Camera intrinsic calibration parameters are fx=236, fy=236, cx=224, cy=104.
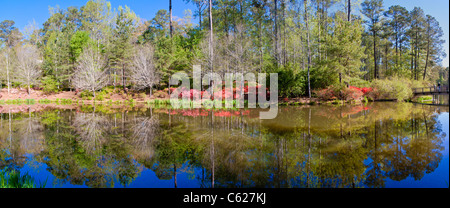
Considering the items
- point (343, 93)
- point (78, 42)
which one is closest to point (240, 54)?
point (343, 93)

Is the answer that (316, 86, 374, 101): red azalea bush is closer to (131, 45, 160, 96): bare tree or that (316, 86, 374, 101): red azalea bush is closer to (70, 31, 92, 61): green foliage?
(131, 45, 160, 96): bare tree

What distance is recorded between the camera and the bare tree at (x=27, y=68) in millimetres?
28297

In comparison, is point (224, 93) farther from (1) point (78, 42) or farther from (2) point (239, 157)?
(1) point (78, 42)

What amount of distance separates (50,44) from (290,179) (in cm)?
3636

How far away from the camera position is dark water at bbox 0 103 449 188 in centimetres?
404

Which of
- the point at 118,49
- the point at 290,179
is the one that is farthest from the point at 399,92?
the point at 118,49

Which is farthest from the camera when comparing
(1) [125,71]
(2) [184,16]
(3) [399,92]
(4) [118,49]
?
(2) [184,16]

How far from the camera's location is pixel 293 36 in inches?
1054

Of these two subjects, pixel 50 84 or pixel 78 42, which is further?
pixel 78 42

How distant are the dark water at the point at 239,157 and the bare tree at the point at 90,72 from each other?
61.2ft

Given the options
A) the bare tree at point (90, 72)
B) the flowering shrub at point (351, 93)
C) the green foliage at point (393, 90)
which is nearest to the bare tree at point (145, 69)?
the bare tree at point (90, 72)

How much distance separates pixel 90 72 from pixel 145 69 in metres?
6.68

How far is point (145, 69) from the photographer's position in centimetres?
2388
